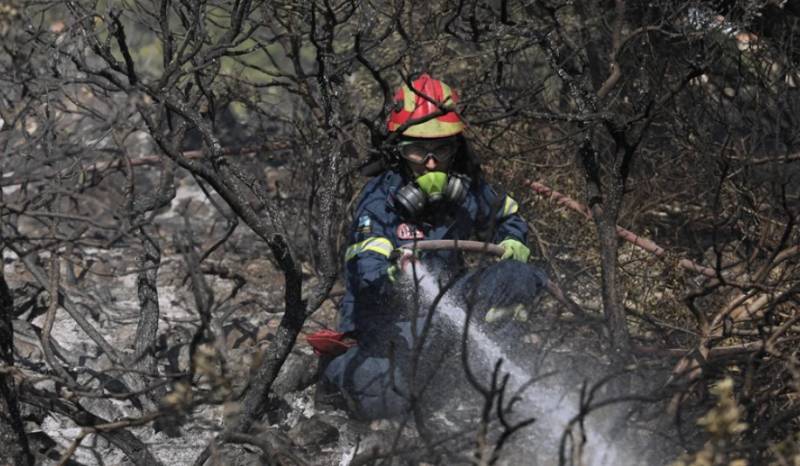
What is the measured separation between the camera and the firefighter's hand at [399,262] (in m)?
4.87

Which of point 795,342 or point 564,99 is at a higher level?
point 564,99

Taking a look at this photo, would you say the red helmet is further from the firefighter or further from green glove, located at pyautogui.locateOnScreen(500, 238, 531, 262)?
green glove, located at pyautogui.locateOnScreen(500, 238, 531, 262)

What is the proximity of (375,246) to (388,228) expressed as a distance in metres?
0.23

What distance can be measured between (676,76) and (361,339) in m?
2.70

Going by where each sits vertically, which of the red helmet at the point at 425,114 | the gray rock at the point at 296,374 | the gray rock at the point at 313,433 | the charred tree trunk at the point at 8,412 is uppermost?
the red helmet at the point at 425,114

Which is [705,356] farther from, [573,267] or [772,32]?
[772,32]

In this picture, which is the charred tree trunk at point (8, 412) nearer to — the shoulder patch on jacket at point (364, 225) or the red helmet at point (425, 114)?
the shoulder patch on jacket at point (364, 225)

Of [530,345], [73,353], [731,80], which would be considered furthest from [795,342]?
[73,353]

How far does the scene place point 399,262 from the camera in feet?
16.1

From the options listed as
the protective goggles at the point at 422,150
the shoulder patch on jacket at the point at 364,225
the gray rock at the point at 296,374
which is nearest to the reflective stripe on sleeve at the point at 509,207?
the protective goggles at the point at 422,150

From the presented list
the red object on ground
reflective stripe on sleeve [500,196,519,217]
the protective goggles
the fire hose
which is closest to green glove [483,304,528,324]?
the fire hose

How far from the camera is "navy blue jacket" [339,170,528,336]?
16.2ft

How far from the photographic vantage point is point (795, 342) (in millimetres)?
4297

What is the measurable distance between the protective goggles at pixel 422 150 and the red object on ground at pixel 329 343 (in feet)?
3.01
